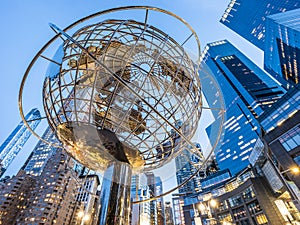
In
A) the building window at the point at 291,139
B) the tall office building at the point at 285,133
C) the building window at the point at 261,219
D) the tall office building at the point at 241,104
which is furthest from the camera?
the tall office building at the point at 241,104

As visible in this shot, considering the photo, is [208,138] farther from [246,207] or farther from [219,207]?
[219,207]

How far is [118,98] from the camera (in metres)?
2.04

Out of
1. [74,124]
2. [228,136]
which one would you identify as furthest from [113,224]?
[228,136]

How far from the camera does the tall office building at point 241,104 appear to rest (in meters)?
45.6

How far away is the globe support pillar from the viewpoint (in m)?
1.33

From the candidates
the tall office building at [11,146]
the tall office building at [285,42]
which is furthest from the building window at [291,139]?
the tall office building at [11,146]

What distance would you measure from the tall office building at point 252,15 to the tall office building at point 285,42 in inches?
537

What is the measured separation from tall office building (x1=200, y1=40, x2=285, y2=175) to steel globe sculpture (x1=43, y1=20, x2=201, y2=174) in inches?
1590

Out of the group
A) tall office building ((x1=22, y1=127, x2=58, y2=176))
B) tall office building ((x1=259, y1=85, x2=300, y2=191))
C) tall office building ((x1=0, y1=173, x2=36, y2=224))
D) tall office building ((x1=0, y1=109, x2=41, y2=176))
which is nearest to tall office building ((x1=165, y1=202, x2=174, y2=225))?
tall office building ((x1=0, y1=173, x2=36, y2=224))

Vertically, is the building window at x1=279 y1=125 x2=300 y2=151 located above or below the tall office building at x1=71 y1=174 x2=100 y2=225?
above

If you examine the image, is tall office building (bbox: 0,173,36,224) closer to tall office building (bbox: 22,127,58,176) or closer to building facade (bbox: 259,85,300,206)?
tall office building (bbox: 22,127,58,176)

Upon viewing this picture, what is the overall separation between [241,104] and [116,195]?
58.6 meters

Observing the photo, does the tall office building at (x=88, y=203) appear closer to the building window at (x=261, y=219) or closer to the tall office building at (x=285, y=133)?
the tall office building at (x=285, y=133)

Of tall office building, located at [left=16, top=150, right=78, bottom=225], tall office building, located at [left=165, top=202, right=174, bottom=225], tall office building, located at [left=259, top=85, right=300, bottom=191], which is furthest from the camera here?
tall office building, located at [left=165, top=202, right=174, bottom=225]
